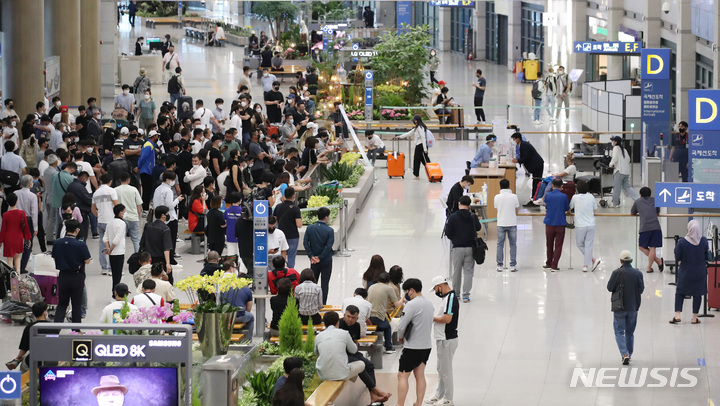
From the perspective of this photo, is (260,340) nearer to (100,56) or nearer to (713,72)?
(713,72)

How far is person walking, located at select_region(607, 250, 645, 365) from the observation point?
13.6 metres

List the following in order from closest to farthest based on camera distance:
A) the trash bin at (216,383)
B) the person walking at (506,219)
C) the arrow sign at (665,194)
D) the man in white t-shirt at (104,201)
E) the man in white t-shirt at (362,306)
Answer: the trash bin at (216,383) < the man in white t-shirt at (362,306) < the arrow sign at (665,194) < the man in white t-shirt at (104,201) < the person walking at (506,219)

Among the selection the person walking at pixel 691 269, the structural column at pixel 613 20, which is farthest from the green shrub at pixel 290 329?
the structural column at pixel 613 20

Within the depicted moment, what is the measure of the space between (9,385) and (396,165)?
18625 millimetres

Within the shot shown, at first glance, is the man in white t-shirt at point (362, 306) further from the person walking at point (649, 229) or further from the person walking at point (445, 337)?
the person walking at point (649, 229)

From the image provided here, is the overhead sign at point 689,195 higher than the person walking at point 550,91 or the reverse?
the reverse

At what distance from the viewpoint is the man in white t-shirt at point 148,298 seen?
12.3 m

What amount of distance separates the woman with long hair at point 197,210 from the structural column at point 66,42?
16566 mm

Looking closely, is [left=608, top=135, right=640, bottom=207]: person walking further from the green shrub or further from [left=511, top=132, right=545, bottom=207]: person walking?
the green shrub

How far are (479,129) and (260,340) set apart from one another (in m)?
19.6

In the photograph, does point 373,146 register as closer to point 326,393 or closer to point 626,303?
point 626,303

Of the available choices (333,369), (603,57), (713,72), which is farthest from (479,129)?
(333,369)

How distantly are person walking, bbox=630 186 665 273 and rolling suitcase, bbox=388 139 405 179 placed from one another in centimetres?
865

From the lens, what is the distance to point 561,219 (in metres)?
18.2
